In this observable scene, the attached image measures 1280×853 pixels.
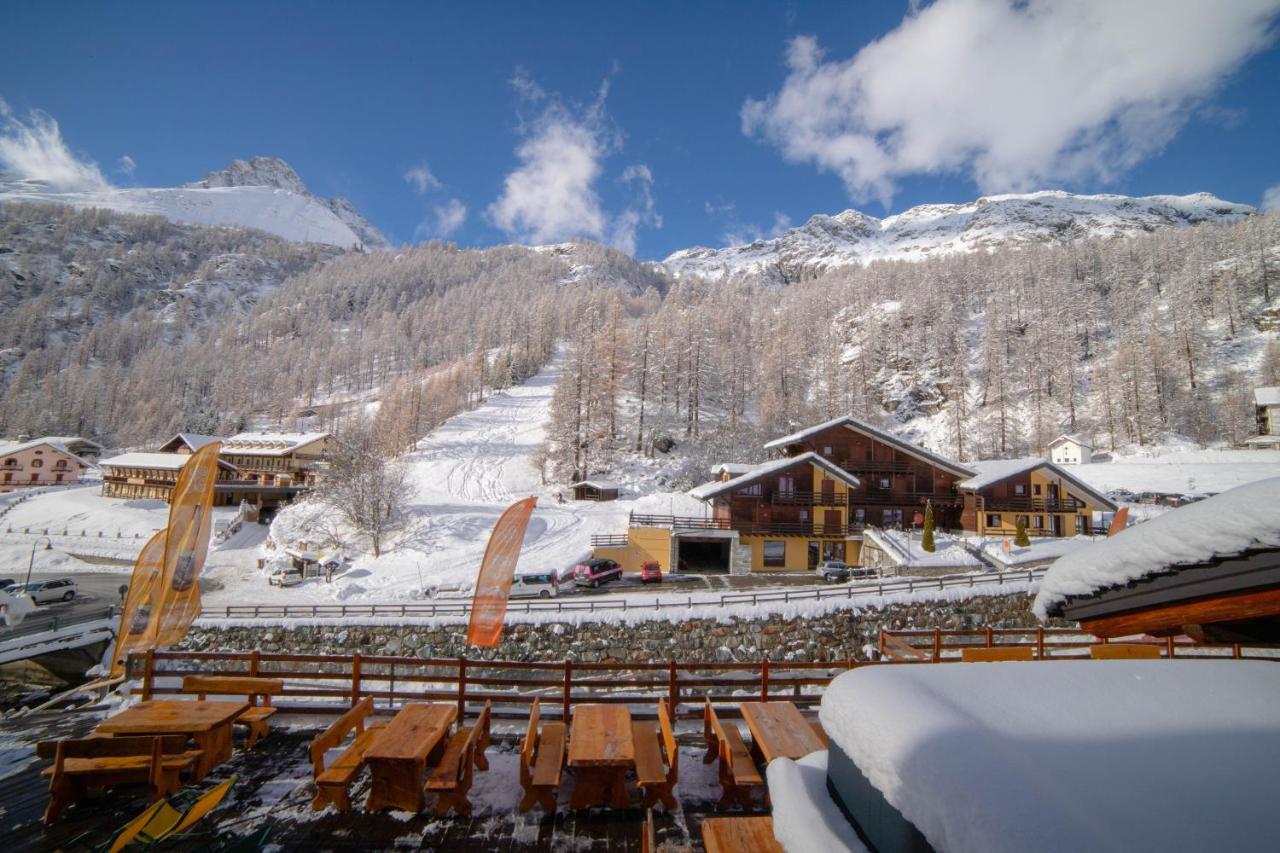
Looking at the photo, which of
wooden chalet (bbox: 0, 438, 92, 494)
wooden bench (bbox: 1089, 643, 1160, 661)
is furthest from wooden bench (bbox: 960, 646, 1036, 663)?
wooden chalet (bbox: 0, 438, 92, 494)

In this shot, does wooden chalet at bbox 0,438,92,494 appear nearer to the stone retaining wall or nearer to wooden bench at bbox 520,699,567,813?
the stone retaining wall

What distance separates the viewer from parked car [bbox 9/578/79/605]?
27.5 meters

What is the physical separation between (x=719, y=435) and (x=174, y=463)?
191 feet

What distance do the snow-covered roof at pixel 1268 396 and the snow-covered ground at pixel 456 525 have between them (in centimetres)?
5710

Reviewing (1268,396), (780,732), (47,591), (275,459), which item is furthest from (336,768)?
(1268,396)

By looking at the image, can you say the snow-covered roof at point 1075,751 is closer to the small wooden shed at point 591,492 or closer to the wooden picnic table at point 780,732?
the wooden picnic table at point 780,732

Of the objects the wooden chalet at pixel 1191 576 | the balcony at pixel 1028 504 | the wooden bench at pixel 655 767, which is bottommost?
the wooden bench at pixel 655 767

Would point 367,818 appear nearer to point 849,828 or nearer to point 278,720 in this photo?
point 278,720

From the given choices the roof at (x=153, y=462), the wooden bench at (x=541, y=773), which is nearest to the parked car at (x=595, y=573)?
the wooden bench at (x=541, y=773)

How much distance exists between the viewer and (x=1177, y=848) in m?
1.75

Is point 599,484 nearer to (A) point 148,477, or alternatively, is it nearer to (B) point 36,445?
(A) point 148,477

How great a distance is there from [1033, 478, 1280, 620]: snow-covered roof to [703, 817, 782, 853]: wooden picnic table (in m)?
2.99

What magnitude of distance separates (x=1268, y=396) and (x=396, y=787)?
77.4 metres

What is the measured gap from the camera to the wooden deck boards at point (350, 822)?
18.3 ft
